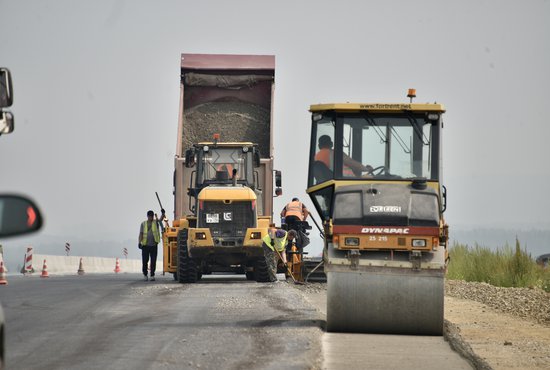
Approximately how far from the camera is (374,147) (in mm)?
15195

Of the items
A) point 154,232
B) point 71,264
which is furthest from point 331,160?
point 71,264

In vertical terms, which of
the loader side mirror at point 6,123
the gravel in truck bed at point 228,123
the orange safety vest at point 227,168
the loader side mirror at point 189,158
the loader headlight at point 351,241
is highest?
the gravel in truck bed at point 228,123

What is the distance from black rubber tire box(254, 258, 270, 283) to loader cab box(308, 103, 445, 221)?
11.1 metres

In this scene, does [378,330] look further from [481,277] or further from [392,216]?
[481,277]

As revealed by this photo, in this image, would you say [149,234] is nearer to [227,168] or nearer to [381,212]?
[227,168]

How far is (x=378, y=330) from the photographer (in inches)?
540

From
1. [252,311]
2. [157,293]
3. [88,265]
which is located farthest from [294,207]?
[88,265]

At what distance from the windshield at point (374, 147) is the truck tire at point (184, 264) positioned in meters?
11.0

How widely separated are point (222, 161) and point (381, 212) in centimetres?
1344

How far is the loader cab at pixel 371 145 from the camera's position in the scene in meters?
15.0

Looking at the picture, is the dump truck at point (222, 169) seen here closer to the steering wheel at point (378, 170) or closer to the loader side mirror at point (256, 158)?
the loader side mirror at point (256, 158)

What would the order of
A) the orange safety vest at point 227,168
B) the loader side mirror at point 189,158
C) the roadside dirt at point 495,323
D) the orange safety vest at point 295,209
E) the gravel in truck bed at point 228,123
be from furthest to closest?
the gravel in truck bed at point 228,123, the orange safety vest at point 227,168, the loader side mirror at point 189,158, the orange safety vest at point 295,209, the roadside dirt at point 495,323

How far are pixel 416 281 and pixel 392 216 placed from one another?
2.99ft

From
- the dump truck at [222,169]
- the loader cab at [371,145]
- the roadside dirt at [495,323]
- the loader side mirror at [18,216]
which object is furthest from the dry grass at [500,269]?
the loader side mirror at [18,216]
